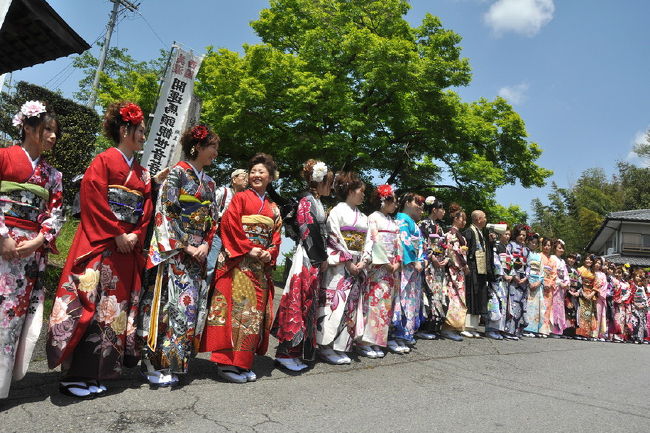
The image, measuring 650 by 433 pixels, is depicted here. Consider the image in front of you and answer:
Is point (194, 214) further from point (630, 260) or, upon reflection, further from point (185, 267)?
point (630, 260)

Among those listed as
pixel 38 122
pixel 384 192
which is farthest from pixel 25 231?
pixel 384 192

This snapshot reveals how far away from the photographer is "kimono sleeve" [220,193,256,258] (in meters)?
4.12

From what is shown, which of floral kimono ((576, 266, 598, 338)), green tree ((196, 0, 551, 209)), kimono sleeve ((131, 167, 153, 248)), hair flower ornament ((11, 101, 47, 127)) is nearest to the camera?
hair flower ornament ((11, 101, 47, 127))

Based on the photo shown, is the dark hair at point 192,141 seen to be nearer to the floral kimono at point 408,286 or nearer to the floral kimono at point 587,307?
the floral kimono at point 408,286

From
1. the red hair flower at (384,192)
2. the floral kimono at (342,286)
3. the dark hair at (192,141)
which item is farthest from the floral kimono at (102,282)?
the red hair flower at (384,192)

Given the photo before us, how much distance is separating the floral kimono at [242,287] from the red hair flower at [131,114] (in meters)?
1.12

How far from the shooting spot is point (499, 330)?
8406mm

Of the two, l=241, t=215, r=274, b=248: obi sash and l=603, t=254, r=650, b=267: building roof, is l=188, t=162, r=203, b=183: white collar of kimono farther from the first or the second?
l=603, t=254, r=650, b=267: building roof

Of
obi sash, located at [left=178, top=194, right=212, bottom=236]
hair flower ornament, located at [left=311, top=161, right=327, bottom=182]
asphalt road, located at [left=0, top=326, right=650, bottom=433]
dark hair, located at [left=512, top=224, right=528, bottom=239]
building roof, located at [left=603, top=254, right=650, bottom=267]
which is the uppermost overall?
building roof, located at [left=603, top=254, right=650, bottom=267]

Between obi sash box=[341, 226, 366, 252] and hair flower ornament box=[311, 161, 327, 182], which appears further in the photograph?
obi sash box=[341, 226, 366, 252]

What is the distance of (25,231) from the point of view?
3166 millimetres

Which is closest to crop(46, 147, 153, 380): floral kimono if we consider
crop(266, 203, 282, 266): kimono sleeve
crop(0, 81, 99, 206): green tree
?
crop(266, 203, 282, 266): kimono sleeve

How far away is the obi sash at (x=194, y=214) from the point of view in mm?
3844

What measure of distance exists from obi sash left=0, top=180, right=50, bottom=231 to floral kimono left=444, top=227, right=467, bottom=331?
5.84 m
